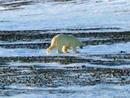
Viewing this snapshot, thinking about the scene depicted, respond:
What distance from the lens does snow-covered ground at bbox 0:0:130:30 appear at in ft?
112

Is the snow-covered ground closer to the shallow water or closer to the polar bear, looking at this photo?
the shallow water

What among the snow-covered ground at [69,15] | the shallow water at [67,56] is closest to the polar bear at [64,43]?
the shallow water at [67,56]

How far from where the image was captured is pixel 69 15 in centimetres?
3953

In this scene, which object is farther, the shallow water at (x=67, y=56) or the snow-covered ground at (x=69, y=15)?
the snow-covered ground at (x=69, y=15)

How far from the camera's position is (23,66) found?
20000mm

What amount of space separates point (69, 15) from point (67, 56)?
1793 centimetres

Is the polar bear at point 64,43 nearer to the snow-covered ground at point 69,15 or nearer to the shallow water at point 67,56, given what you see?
the shallow water at point 67,56

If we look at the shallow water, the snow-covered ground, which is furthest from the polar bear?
the snow-covered ground

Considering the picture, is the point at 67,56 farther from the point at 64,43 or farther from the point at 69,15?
the point at 69,15

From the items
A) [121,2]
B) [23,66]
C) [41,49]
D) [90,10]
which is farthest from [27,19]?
[23,66]

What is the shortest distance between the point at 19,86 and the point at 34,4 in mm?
34593

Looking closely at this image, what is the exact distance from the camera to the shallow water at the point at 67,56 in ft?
51.0

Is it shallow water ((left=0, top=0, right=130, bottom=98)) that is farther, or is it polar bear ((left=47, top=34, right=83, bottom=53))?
polar bear ((left=47, top=34, right=83, bottom=53))

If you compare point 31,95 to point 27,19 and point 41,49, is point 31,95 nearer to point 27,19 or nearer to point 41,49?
point 41,49
